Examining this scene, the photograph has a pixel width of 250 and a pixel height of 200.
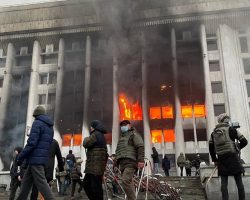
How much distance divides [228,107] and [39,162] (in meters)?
27.8

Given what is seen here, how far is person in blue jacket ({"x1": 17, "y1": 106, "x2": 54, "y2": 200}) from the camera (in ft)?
16.4

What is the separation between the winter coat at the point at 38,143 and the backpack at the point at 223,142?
121 inches

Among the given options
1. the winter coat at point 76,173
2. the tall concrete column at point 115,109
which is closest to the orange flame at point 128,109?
the tall concrete column at point 115,109

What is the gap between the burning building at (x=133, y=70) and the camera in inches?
1217

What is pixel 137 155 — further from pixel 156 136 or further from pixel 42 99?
pixel 42 99

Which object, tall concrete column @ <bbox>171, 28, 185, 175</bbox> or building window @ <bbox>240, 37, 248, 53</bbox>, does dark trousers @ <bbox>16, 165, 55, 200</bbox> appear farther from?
building window @ <bbox>240, 37, 248, 53</bbox>

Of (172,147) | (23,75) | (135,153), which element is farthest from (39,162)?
(23,75)

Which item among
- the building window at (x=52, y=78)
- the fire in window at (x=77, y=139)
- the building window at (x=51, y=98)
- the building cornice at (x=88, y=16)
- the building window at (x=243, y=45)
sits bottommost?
the fire in window at (x=77, y=139)

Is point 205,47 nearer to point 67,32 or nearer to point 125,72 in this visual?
point 125,72

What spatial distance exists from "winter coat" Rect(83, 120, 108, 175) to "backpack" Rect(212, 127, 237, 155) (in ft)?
6.96

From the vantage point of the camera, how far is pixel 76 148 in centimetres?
3177

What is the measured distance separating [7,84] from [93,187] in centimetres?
3315

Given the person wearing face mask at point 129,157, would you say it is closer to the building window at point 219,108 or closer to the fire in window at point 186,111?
the fire in window at point 186,111

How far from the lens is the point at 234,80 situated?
31703mm
